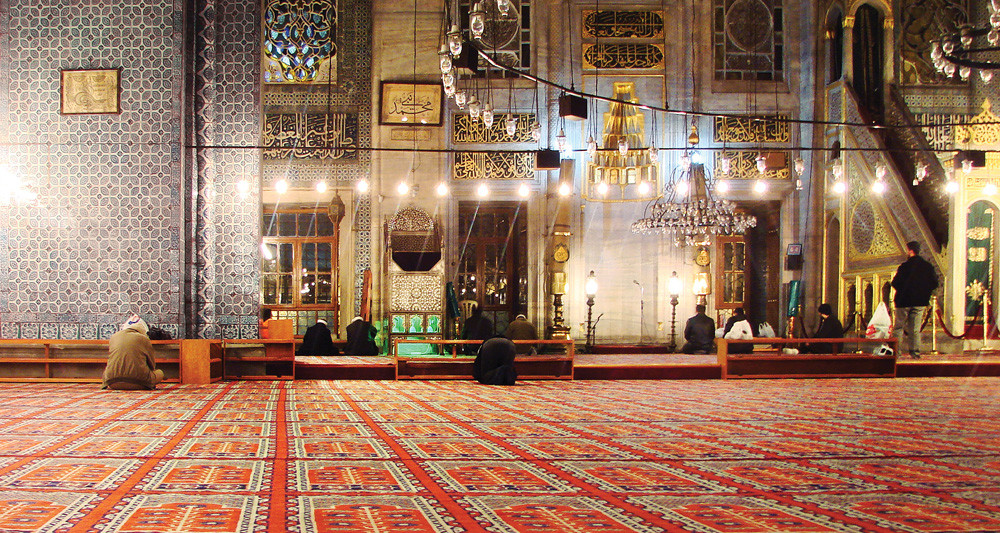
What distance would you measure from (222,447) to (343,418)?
0.99m

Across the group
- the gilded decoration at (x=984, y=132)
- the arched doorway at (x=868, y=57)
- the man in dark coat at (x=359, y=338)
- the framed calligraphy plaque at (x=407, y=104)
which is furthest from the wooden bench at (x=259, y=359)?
the arched doorway at (x=868, y=57)

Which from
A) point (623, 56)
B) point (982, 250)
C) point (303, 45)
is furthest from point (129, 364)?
point (982, 250)

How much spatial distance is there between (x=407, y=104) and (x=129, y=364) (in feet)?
16.2

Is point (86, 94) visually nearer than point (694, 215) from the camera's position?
Yes

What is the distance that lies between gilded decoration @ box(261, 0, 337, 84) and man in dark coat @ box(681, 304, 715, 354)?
4972 mm

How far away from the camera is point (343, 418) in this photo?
12.9 ft

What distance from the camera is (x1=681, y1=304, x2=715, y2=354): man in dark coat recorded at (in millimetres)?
9070

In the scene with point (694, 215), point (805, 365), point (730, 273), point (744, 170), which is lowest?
point (805, 365)

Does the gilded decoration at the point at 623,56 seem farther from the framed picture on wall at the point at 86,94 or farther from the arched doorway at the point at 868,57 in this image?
the framed picture on wall at the point at 86,94

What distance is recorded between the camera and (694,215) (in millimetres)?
8578

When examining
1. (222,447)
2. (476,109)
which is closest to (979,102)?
(476,109)

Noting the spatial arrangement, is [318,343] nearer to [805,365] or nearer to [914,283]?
[805,365]

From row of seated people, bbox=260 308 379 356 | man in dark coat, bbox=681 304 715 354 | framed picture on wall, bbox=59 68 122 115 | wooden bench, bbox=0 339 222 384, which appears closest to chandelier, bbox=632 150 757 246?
man in dark coat, bbox=681 304 715 354

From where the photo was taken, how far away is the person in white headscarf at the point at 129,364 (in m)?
5.37
